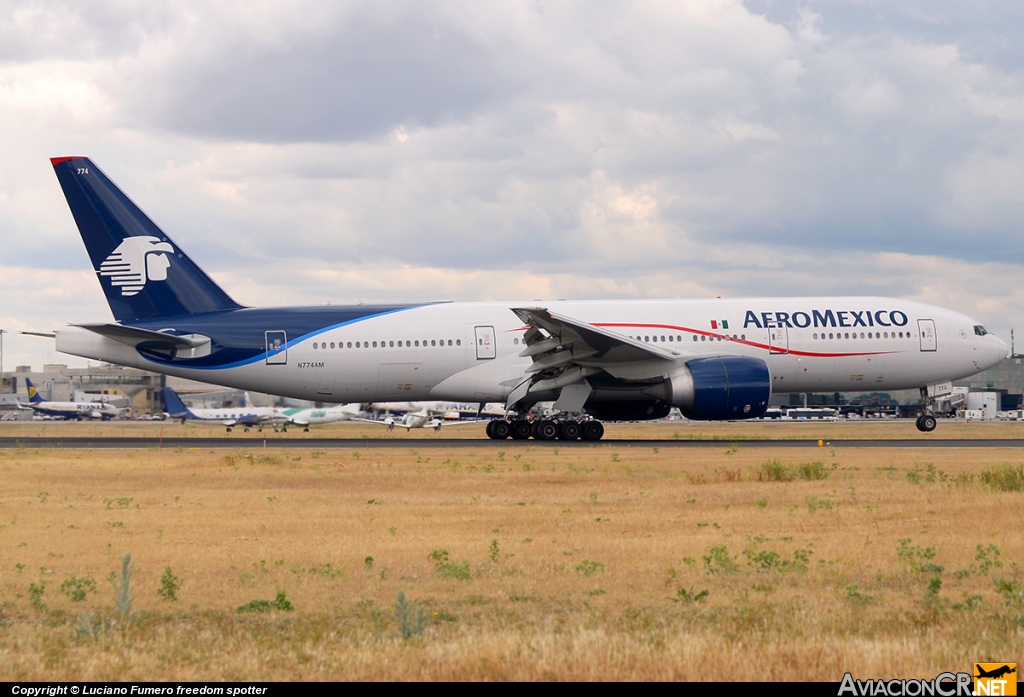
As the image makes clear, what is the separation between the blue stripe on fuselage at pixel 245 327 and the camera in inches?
1387

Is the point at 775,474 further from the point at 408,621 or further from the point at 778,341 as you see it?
the point at 408,621

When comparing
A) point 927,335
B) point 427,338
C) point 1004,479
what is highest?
point 427,338

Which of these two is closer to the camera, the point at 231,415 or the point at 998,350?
the point at 998,350

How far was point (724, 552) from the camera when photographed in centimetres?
1262

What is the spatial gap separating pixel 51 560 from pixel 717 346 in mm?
24961

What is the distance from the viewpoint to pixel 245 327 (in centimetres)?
3547

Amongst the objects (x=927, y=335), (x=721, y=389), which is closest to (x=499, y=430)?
(x=721, y=389)

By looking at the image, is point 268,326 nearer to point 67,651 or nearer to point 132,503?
point 132,503

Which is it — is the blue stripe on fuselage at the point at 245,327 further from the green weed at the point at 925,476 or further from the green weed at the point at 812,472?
the green weed at the point at 925,476

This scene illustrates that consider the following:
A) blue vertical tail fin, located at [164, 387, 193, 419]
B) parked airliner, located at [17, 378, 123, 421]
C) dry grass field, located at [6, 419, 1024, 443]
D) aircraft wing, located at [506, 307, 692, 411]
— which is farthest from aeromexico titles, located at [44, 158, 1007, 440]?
parked airliner, located at [17, 378, 123, 421]

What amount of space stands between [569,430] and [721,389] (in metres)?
5.13

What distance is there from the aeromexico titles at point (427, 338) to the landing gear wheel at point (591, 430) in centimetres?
7

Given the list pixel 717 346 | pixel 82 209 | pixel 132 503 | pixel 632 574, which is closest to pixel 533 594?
pixel 632 574

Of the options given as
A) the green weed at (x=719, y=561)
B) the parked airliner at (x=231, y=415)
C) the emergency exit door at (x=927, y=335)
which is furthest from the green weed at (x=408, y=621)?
the parked airliner at (x=231, y=415)
